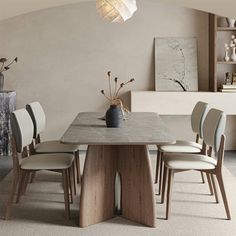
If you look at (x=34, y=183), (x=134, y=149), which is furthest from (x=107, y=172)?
(x=34, y=183)

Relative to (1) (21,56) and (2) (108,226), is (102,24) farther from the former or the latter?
(2) (108,226)

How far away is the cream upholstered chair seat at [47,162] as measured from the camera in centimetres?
334

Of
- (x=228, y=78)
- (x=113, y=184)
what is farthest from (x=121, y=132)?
(x=228, y=78)

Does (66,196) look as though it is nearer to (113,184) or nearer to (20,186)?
(113,184)

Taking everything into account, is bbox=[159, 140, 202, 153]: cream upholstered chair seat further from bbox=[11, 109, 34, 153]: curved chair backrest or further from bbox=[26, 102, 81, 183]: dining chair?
bbox=[11, 109, 34, 153]: curved chair backrest

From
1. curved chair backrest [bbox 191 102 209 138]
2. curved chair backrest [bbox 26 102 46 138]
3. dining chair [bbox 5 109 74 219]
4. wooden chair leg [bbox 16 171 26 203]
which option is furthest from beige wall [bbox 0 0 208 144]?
dining chair [bbox 5 109 74 219]

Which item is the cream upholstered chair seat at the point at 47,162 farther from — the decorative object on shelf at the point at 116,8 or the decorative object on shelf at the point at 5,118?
the decorative object on shelf at the point at 5,118

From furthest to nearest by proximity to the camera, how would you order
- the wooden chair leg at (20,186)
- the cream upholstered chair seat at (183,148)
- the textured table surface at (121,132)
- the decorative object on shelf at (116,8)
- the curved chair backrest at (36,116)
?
the curved chair backrest at (36,116) < the cream upholstered chair seat at (183,148) < the wooden chair leg at (20,186) < the decorative object on shelf at (116,8) < the textured table surface at (121,132)

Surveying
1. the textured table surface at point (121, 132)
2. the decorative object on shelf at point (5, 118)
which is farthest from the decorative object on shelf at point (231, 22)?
the decorative object on shelf at point (5, 118)

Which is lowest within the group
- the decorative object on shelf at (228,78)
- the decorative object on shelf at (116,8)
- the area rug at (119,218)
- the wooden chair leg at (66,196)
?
the area rug at (119,218)

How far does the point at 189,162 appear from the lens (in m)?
3.39

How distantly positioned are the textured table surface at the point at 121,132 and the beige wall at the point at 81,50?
67.3 inches

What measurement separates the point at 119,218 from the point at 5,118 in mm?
2749

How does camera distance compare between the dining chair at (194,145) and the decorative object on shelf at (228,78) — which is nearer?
the dining chair at (194,145)
